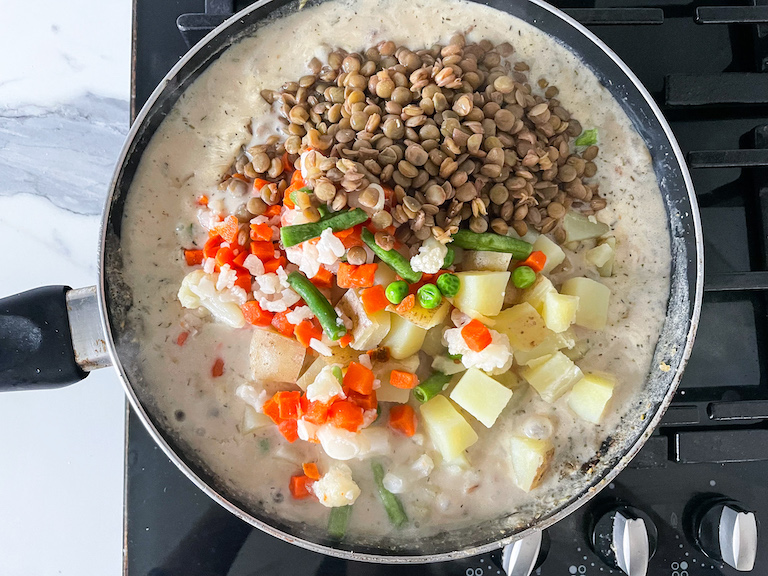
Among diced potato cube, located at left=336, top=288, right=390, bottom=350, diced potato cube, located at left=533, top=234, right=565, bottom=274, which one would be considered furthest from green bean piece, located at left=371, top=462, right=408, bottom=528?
diced potato cube, located at left=533, top=234, right=565, bottom=274

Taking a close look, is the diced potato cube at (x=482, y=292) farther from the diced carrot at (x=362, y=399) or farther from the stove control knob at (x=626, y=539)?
the stove control knob at (x=626, y=539)

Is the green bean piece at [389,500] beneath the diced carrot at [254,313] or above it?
beneath

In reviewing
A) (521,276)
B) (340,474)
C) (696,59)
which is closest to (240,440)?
(340,474)

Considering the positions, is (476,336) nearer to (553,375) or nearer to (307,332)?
(553,375)

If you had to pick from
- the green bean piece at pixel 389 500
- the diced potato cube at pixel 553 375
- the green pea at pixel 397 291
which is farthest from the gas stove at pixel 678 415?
the green pea at pixel 397 291

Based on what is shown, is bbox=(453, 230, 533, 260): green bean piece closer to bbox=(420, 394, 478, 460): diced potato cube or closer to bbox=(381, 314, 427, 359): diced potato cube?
bbox=(381, 314, 427, 359): diced potato cube

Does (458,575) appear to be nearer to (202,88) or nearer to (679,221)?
(679,221)
